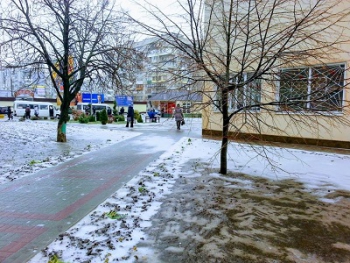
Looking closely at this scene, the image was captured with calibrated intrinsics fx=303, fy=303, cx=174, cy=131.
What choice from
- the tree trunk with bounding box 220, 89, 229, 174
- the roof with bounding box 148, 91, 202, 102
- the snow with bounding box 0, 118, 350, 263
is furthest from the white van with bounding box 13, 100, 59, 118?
the tree trunk with bounding box 220, 89, 229, 174

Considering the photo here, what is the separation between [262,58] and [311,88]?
105 centimetres

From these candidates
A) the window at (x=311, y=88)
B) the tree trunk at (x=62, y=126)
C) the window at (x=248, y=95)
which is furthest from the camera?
the tree trunk at (x=62, y=126)

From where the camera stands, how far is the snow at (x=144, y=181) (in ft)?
10.8

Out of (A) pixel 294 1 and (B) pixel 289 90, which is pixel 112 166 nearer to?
(B) pixel 289 90

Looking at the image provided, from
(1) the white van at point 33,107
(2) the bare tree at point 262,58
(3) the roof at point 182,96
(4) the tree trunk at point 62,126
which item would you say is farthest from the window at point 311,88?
(1) the white van at point 33,107

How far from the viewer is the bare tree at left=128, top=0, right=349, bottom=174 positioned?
527cm

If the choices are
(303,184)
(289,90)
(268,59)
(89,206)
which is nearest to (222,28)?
(268,59)

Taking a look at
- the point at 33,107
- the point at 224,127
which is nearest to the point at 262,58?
the point at 224,127

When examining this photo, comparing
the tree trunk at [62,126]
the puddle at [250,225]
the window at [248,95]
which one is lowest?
the puddle at [250,225]

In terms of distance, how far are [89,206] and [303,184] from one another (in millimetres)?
4130

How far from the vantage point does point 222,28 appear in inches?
238

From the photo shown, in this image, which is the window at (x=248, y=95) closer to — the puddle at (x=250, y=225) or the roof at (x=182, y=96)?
the roof at (x=182, y=96)

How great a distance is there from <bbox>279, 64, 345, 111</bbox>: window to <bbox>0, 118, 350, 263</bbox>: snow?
1.13 meters

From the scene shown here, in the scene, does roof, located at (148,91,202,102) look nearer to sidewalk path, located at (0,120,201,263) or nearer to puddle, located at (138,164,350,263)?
puddle, located at (138,164,350,263)
